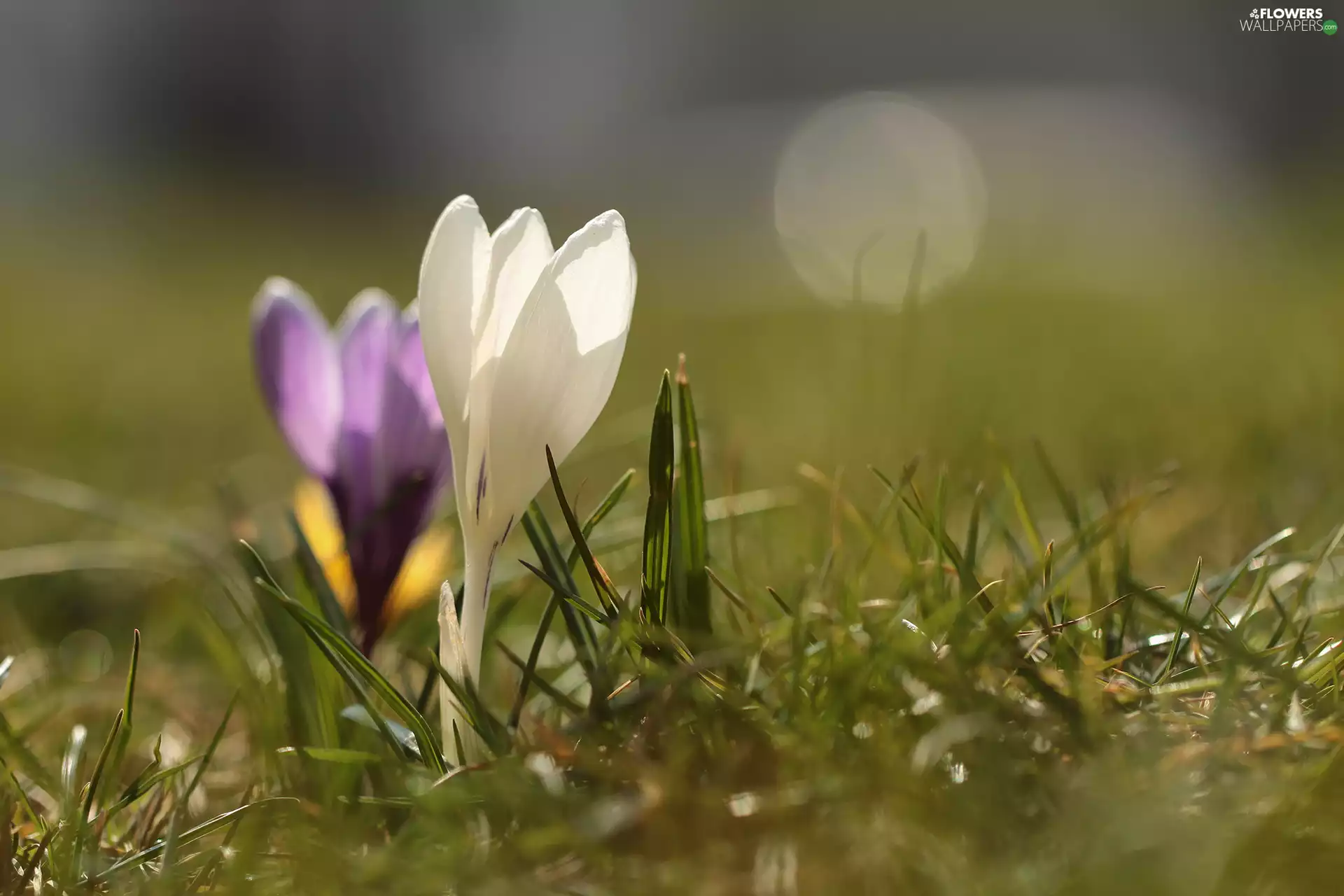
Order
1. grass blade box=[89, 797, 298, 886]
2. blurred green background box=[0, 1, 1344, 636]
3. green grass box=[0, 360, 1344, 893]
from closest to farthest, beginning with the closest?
green grass box=[0, 360, 1344, 893]
grass blade box=[89, 797, 298, 886]
blurred green background box=[0, 1, 1344, 636]

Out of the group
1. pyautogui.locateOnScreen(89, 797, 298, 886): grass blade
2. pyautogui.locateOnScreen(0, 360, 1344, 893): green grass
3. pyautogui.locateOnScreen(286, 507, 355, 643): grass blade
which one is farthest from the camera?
pyautogui.locateOnScreen(286, 507, 355, 643): grass blade

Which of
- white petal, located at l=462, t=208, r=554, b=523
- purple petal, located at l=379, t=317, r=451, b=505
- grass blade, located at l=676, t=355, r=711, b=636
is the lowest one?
grass blade, located at l=676, t=355, r=711, b=636

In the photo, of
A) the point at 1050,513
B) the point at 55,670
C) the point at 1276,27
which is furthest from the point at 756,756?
the point at 1276,27

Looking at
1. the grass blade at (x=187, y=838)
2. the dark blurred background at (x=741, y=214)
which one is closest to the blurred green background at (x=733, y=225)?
the dark blurred background at (x=741, y=214)

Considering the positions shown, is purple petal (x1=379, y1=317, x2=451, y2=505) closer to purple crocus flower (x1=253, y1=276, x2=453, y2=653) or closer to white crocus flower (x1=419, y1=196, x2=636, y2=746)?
purple crocus flower (x1=253, y1=276, x2=453, y2=653)

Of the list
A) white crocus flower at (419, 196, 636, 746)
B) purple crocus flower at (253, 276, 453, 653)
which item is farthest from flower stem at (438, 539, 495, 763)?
purple crocus flower at (253, 276, 453, 653)

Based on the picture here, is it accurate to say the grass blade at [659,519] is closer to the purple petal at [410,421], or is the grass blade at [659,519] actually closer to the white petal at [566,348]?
the white petal at [566,348]
